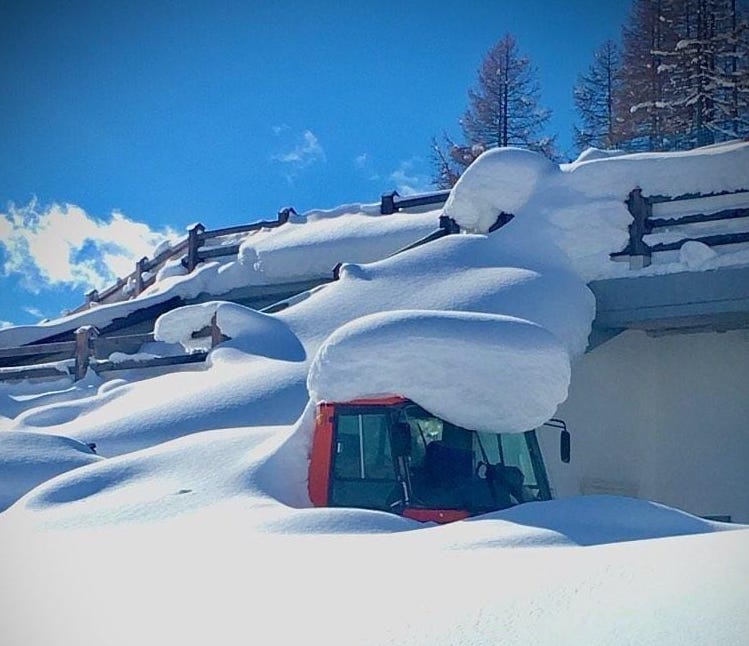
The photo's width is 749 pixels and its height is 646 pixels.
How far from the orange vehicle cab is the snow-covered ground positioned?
0.48ft

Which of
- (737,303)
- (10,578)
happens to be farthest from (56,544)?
(737,303)

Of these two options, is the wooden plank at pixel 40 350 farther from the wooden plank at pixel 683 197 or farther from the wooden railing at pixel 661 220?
the wooden plank at pixel 683 197

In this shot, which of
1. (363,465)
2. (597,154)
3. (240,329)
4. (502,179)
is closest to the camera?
(363,465)

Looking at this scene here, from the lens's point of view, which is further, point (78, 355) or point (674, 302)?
point (78, 355)

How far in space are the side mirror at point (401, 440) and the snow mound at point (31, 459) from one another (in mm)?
3294

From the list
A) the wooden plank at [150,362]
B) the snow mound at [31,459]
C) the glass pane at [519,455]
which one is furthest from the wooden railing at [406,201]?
the glass pane at [519,455]

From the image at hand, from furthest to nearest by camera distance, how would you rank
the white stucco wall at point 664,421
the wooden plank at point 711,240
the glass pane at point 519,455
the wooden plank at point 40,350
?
the wooden plank at point 40,350
the white stucco wall at point 664,421
the wooden plank at point 711,240
the glass pane at point 519,455

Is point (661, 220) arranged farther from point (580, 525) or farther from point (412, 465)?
point (580, 525)

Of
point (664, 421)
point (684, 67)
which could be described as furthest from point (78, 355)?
point (684, 67)

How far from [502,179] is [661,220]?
2.14 m

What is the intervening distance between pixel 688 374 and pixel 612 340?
0.97 metres

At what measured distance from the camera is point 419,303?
10961 mm

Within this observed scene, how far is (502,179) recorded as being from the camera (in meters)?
11.7

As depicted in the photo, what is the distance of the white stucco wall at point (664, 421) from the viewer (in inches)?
416
